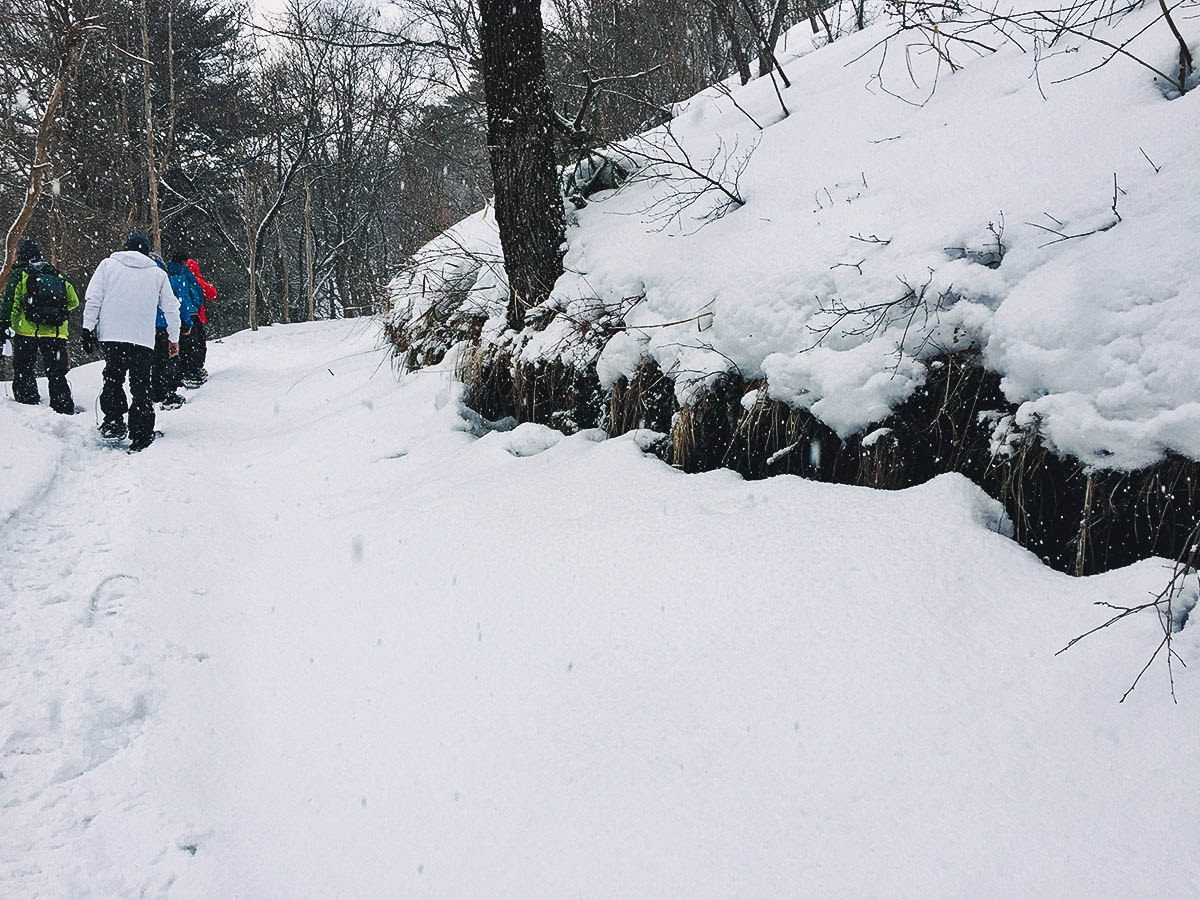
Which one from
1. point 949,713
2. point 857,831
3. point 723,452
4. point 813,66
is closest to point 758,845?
point 857,831

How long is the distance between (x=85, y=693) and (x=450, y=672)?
1.39 meters

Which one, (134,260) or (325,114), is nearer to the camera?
(134,260)

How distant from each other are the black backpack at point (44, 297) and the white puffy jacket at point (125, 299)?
56.4 inches

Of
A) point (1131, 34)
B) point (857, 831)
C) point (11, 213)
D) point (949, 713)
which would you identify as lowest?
point (857, 831)

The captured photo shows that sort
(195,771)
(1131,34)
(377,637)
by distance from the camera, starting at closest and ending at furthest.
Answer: (195,771)
(377,637)
(1131,34)

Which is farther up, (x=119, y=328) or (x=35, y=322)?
(x=35, y=322)

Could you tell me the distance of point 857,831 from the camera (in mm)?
1531

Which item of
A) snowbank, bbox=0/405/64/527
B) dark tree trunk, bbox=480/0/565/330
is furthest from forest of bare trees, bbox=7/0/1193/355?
snowbank, bbox=0/405/64/527

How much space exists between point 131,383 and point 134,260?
1055 millimetres

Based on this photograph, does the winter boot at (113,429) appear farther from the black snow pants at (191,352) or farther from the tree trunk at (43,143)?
the tree trunk at (43,143)

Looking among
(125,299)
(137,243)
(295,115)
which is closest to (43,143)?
(137,243)

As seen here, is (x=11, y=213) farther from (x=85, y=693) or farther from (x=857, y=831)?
(x=857, y=831)

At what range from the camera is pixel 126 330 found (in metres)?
5.68

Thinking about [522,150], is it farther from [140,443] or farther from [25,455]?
[25,455]
